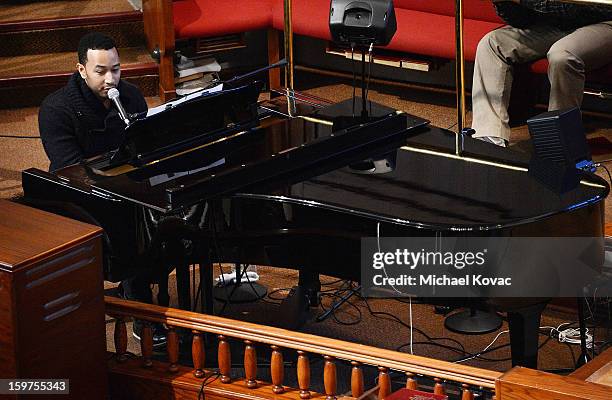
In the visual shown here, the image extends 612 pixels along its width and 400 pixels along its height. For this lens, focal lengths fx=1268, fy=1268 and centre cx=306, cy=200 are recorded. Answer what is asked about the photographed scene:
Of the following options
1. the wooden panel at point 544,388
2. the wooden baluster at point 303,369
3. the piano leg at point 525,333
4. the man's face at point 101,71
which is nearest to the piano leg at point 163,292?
the man's face at point 101,71

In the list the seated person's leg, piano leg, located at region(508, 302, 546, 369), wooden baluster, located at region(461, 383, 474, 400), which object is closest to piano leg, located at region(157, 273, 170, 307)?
piano leg, located at region(508, 302, 546, 369)

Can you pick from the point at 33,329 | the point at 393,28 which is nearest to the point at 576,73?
the point at 393,28

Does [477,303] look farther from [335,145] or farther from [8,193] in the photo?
[8,193]

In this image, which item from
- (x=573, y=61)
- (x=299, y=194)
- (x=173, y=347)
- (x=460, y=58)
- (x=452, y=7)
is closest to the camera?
(x=173, y=347)

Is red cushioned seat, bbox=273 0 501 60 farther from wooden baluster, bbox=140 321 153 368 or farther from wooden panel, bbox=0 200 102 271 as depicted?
wooden panel, bbox=0 200 102 271

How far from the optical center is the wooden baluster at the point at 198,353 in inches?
150

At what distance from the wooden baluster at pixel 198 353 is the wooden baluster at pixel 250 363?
0.47 ft

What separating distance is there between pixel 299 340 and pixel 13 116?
338cm

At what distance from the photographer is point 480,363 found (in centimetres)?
443

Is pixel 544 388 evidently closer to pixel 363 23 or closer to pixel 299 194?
pixel 299 194

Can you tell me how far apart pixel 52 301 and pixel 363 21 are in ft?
5.56

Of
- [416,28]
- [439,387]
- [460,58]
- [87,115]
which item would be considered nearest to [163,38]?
[416,28]

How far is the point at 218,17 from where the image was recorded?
6848 millimetres

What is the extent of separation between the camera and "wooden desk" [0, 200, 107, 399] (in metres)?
3.44
